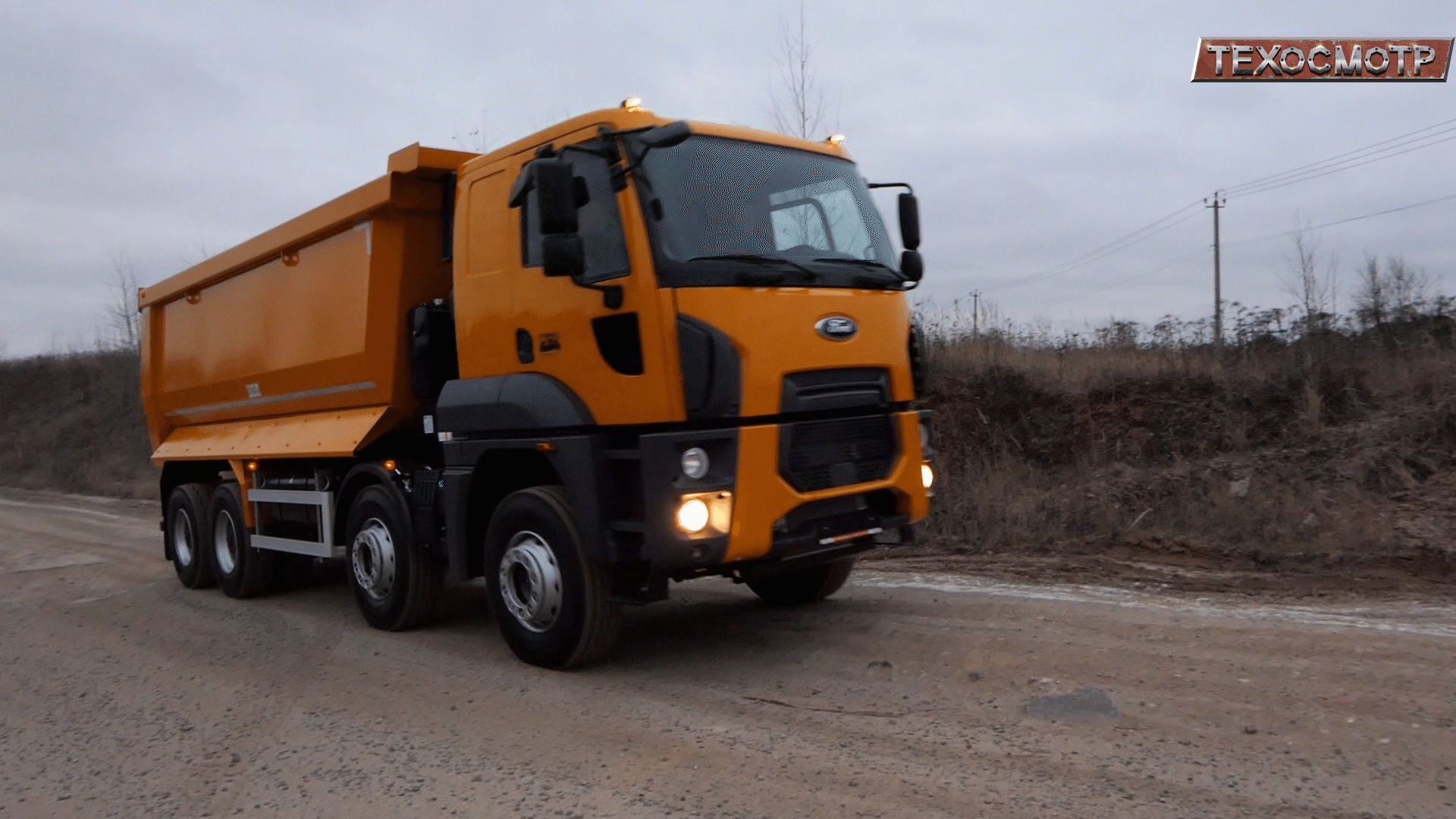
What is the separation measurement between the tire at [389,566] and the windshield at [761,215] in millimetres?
3076

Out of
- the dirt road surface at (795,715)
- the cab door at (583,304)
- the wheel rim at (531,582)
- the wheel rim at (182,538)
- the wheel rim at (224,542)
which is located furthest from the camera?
the wheel rim at (182,538)

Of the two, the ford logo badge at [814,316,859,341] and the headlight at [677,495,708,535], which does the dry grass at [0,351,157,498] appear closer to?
the headlight at [677,495,708,535]

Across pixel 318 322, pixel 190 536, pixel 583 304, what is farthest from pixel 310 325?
pixel 583 304

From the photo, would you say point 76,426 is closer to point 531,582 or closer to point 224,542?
point 224,542

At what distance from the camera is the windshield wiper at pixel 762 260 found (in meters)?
5.39

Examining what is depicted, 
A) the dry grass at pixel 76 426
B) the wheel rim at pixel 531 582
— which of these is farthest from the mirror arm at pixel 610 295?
the dry grass at pixel 76 426

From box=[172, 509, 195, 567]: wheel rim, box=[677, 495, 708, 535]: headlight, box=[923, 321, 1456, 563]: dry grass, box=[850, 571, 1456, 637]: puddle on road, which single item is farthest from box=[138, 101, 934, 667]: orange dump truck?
box=[923, 321, 1456, 563]: dry grass

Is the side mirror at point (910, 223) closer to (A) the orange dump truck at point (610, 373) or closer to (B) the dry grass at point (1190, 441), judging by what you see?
(A) the orange dump truck at point (610, 373)

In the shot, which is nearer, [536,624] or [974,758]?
[974,758]

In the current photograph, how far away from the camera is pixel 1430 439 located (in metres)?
10.2

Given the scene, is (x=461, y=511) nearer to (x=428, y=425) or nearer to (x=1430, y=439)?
(x=428, y=425)

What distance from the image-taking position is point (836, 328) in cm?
569

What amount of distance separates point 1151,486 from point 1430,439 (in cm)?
255

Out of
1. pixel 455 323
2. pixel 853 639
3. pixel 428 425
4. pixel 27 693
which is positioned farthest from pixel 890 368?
pixel 27 693
